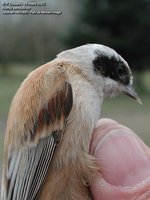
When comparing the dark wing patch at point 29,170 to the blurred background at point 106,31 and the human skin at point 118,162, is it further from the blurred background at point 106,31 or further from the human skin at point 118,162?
the blurred background at point 106,31

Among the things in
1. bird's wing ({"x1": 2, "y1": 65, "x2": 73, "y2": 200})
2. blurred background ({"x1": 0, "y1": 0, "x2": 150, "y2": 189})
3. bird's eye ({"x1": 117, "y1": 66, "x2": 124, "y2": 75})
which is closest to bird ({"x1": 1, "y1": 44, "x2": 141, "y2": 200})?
bird's wing ({"x1": 2, "y1": 65, "x2": 73, "y2": 200})

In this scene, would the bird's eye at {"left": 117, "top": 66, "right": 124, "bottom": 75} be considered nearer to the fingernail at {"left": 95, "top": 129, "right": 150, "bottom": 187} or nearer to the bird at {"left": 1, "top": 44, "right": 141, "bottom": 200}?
the bird at {"left": 1, "top": 44, "right": 141, "bottom": 200}

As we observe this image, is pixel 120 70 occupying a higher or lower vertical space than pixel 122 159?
higher

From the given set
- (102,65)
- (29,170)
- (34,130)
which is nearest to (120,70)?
(102,65)

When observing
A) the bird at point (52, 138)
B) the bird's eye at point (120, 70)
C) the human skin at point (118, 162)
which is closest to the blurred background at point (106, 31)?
the bird's eye at point (120, 70)

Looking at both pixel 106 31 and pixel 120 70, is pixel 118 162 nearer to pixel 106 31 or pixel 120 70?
pixel 120 70

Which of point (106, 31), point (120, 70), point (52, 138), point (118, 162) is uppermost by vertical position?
point (120, 70)
